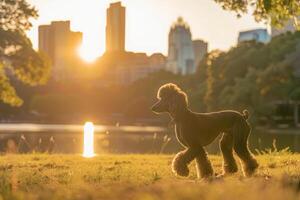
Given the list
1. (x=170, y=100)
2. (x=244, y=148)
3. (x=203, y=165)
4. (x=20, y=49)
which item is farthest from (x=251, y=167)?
(x=20, y=49)

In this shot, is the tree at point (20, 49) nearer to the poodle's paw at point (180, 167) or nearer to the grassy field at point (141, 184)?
the grassy field at point (141, 184)

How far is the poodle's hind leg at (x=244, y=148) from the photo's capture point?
11344 millimetres

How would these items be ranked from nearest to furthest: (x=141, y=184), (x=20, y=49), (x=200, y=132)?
1. (x=141, y=184)
2. (x=200, y=132)
3. (x=20, y=49)

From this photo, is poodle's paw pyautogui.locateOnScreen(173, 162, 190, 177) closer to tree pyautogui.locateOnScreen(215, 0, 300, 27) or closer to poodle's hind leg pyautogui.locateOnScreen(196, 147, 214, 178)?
poodle's hind leg pyautogui.locateOnScreen(196, 147, 214, 178)

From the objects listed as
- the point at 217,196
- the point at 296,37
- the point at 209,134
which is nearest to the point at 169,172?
the point at 209,134

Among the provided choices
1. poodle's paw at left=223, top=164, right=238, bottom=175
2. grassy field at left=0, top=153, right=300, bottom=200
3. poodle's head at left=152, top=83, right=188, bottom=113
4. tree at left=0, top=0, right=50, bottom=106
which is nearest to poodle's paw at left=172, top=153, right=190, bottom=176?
grassy field at left=0, top=153, right=300, bottom=200

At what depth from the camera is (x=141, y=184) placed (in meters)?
9.50

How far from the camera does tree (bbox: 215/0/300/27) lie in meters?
13.9

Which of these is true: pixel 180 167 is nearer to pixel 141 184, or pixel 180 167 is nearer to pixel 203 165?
pixel 203 165

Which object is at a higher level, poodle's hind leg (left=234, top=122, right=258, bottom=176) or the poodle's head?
the poodle's head

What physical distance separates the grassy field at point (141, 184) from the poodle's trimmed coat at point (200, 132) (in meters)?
0.25

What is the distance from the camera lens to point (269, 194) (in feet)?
19.1

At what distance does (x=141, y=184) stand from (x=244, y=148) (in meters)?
2.76

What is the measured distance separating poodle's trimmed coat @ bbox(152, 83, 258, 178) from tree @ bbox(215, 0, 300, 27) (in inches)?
141
